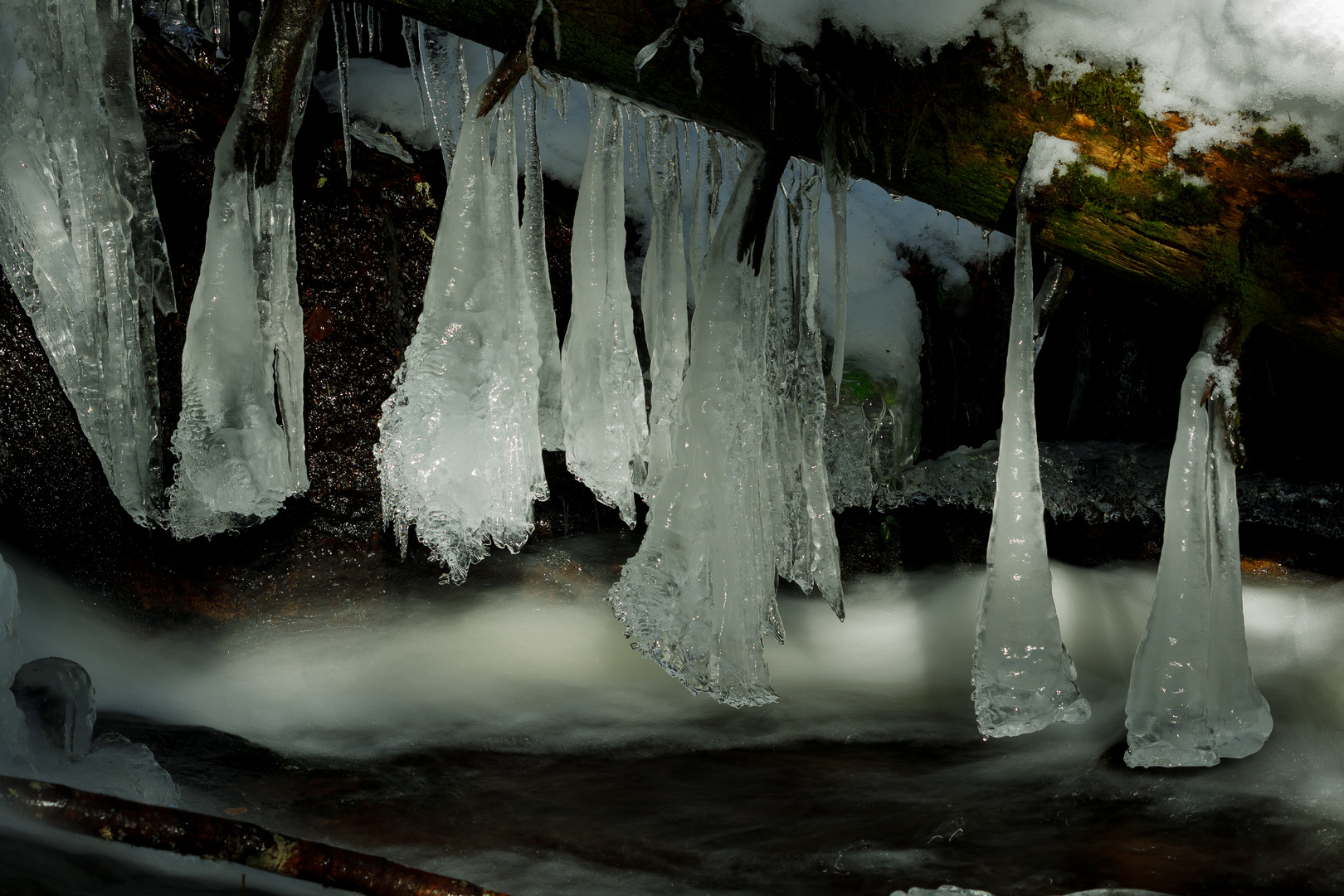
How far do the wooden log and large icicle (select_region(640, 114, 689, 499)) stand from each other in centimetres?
134

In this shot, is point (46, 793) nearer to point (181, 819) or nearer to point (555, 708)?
point (181, 819)

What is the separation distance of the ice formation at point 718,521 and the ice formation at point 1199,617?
35.3 inches

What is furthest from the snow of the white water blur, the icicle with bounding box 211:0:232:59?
the icicle with bounding box 211:0:232:59

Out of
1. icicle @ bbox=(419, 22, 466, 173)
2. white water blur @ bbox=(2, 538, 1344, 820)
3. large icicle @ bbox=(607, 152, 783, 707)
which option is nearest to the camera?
large icicle @ bbox=(607, 152, 783, 707)

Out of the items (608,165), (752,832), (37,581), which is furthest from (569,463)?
(37,581)

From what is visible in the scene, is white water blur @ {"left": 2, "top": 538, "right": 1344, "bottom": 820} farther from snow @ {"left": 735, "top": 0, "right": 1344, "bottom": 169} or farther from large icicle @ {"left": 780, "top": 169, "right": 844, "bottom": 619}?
snow @ {"left": 735, "top": 0, "right": 1344, "bottom": 169}

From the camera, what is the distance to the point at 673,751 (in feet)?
9.74

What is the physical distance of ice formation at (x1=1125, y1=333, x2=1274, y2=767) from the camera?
220cm

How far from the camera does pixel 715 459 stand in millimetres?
2344

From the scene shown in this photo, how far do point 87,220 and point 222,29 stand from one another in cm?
133

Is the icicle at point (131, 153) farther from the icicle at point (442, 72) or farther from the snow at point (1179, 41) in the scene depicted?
the snow at point (1179, 41)

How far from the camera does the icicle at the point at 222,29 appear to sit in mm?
3402

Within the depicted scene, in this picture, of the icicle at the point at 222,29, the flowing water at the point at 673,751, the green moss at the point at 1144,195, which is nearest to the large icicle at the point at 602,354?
the flowing water at the point at 673,751

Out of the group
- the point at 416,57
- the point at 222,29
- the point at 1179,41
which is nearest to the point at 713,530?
the point at 1179,41
